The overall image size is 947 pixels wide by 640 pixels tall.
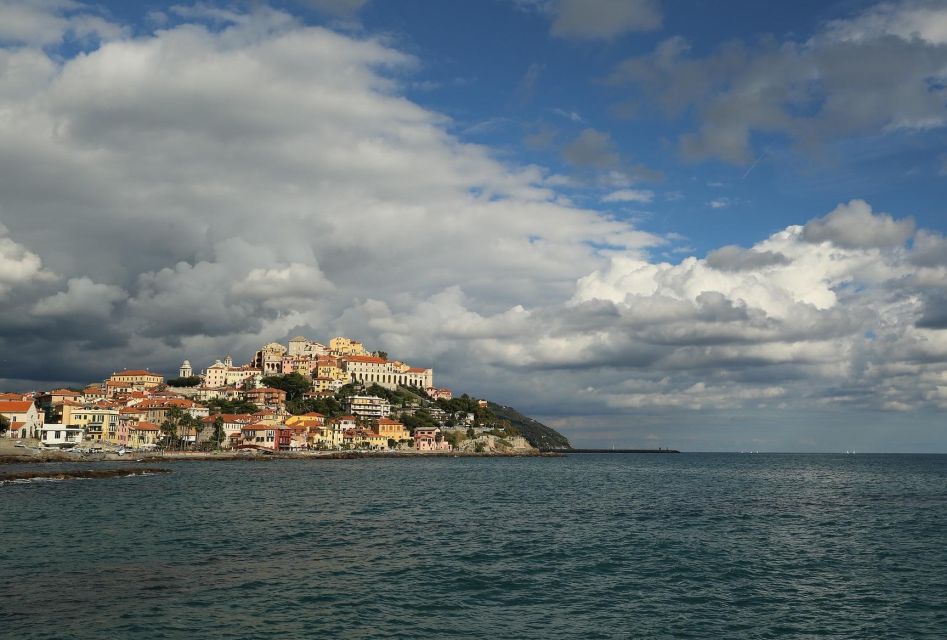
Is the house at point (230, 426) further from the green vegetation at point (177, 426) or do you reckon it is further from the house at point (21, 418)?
the house at point (21, 418)

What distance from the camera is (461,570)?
31.0 m

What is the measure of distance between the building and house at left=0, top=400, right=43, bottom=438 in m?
1.79

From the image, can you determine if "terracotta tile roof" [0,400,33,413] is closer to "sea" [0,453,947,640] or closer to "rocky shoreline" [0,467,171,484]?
"rocky shoreline" [0,467,171,484]

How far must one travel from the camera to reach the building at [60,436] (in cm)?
15200

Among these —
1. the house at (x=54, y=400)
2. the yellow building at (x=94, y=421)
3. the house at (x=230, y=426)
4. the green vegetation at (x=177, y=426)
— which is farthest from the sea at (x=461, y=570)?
the house at (x=54, y=400)

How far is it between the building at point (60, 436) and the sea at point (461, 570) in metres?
107

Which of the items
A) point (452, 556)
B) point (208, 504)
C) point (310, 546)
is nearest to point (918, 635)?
point (452, 556)

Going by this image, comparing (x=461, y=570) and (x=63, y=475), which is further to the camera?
(x=63, y=475)

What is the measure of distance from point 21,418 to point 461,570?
515 ft

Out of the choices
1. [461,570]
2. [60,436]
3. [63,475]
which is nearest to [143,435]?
[60,436]

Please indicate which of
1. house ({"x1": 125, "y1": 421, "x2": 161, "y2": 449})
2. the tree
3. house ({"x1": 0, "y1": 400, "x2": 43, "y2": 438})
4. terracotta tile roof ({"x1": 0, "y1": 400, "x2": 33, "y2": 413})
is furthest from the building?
the tree

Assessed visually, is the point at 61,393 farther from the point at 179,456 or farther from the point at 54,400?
the point at 179,456

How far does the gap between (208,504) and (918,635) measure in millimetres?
49493

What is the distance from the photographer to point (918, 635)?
22328 millimetres
